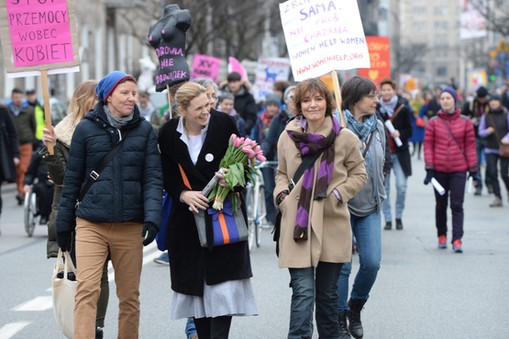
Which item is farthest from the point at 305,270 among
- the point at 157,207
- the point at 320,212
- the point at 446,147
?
the point at 446,147

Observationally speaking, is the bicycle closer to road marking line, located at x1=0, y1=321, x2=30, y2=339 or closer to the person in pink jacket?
the person in pink jacket

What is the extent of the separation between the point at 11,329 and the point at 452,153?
5878 mm

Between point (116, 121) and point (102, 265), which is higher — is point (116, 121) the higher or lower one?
the higher one

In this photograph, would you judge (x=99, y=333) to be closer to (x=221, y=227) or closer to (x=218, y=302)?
(x=218, y=302)

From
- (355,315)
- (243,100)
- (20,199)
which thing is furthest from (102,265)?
(20,199)

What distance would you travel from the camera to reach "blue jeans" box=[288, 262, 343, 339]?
717 cm

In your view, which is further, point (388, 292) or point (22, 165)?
point (22, 165)

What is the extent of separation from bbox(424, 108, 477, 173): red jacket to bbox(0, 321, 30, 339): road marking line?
5.55 m

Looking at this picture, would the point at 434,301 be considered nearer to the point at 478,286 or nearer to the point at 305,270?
the point at 478,286

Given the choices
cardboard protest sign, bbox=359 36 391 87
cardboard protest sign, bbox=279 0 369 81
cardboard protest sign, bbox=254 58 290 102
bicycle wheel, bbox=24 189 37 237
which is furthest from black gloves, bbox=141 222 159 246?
cardboard protest sign, bbox=254 58 290 102

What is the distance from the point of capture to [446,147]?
13227mm

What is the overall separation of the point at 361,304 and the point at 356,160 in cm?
135

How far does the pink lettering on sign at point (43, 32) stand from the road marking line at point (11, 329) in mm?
1920

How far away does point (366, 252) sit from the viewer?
26.8 feet
